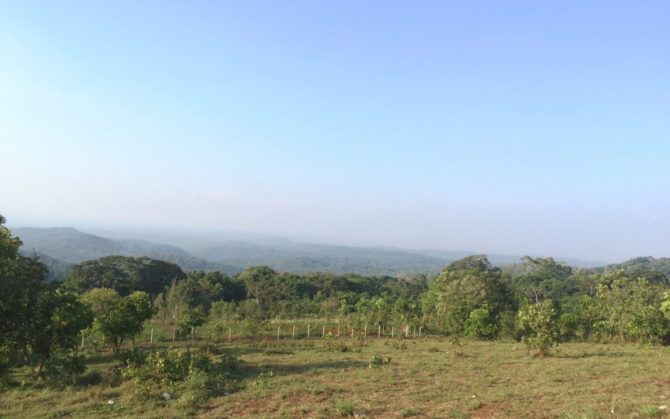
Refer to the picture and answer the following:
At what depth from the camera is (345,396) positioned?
10.8 m

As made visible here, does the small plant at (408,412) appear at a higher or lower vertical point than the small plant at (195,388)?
higher

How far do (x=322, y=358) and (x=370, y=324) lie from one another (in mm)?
14418

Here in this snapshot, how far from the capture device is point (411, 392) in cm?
1134

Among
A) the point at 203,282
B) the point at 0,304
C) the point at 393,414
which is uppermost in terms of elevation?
the point at 0,304

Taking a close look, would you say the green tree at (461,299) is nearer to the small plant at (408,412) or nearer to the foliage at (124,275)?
the small plant at (408,412)

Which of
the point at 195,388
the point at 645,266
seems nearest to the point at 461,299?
the point at 195,388

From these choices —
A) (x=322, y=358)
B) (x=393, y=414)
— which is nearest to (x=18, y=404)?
(x=393, y=414)

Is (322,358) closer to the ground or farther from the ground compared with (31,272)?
closer to the ground

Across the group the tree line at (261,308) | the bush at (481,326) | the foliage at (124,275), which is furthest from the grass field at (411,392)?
the foliage at (124,275)

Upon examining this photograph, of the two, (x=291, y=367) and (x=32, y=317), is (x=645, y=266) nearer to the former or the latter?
(x=291, y=367)

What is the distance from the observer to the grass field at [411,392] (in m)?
9.23

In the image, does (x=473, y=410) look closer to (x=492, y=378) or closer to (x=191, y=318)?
(x=492, y=378)

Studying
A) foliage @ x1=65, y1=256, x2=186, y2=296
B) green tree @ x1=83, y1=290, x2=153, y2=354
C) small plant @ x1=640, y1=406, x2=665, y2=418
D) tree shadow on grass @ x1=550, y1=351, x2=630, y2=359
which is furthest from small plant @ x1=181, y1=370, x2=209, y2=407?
foliage @ x1=65, y1=256, x2=186, y2=296

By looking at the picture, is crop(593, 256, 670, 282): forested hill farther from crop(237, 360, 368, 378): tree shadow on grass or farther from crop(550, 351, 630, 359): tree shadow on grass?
crop(237, 360, 368, 378): tree shadow on grass
